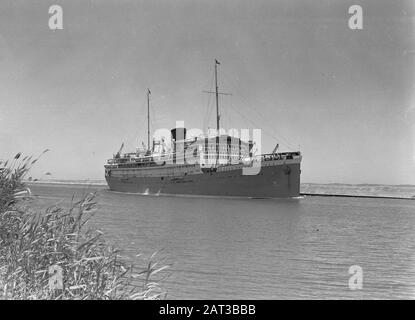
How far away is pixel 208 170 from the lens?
72000mm

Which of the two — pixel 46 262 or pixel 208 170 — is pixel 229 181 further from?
pixel 46 262

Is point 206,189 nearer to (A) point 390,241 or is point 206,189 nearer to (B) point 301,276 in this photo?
(A) point 390,241

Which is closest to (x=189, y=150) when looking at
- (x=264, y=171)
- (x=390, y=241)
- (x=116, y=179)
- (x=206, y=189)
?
(x=206, y=189)

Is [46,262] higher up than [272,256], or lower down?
higher up

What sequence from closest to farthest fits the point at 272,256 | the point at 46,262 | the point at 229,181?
the point at 46,262
the point at 272,256
the point at 229,181

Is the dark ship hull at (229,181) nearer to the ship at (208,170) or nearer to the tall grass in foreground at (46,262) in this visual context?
the ship at (208,170)

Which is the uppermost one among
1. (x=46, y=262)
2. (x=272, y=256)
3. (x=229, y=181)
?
(x=229, y=181)

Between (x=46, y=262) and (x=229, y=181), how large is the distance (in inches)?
2344

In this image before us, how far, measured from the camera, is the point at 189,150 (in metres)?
80.2

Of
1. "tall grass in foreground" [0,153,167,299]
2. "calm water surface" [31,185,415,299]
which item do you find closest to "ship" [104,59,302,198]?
"calm water surface" [31,185,415,299]

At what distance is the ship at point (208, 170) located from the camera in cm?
6450

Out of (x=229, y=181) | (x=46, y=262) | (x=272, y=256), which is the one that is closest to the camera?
(x=46, y=262)

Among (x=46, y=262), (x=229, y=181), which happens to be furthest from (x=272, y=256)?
(x=229, y=181)
